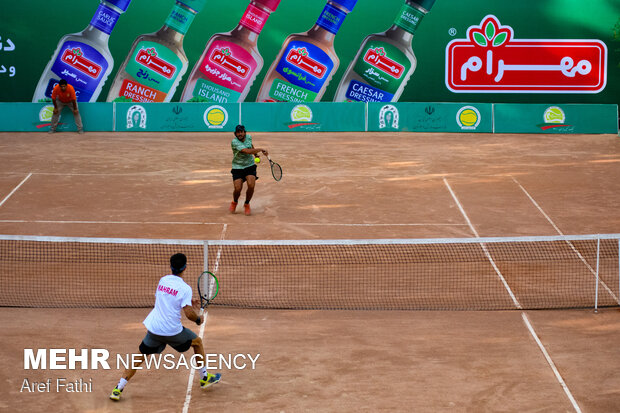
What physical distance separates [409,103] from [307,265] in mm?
13378

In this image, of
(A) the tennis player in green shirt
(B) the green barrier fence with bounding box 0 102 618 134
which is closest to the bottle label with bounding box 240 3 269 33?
(B) the green barrier fence with bounding box 0 102 618 134

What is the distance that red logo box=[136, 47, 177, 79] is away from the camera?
25.6 metres

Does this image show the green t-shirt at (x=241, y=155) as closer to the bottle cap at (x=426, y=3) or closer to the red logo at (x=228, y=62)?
the red logo at (x=228, y=62)

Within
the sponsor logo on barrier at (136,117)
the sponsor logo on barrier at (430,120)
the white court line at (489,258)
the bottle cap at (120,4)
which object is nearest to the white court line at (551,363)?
the white court line at (489,258)

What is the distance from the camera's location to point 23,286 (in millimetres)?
10562

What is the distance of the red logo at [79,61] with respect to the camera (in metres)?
25.5

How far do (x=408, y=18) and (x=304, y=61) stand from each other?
360 cm

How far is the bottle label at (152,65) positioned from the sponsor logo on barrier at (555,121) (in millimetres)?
11328

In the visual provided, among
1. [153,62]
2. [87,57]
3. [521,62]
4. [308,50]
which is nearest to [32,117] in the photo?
[87,57]

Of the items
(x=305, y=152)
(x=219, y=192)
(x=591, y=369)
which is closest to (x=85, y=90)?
(x=305, y=152)

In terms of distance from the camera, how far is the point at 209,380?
24.4 ft

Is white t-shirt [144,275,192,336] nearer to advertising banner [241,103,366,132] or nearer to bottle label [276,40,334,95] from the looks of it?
advertising banner [241,103,366,132]

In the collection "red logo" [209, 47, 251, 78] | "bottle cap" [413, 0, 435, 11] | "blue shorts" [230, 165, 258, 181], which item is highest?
"bottle cap" [413, 0, 435, 11]

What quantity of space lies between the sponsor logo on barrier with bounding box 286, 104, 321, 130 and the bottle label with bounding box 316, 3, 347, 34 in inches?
133
